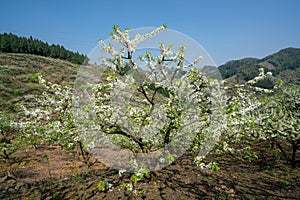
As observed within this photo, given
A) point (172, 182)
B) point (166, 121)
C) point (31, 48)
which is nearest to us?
point (166, 121)

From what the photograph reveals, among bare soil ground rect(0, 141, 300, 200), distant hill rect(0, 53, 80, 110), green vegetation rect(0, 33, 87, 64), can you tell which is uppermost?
green vegetation rect(0, 33, 87, 64)

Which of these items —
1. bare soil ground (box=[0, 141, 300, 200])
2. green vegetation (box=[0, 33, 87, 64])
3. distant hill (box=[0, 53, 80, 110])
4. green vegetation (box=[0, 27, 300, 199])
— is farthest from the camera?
green vegetation (box=[0, 33, 87, 64])

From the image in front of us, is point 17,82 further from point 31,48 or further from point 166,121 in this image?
point 31,48

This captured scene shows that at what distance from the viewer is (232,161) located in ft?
43.9

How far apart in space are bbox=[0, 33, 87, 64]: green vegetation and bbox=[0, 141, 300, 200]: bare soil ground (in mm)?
72620

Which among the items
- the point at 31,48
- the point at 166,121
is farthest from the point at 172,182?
the point at 31,48

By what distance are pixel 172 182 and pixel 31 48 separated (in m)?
107

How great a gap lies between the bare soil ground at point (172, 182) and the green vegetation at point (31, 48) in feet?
238

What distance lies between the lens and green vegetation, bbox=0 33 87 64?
85.1 m

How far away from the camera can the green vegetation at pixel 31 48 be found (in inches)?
3349

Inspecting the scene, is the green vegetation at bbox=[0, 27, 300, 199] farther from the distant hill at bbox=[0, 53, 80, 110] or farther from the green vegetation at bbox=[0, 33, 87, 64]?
the green vegetation at bbox=[0, 33, 87, 64]

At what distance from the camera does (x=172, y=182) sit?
8883 mm

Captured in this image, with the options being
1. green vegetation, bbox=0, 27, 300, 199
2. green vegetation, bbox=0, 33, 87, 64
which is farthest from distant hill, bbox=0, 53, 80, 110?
green vegetation, bbox=0, 27, 300, 199

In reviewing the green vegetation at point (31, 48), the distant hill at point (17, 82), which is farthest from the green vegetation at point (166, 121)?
the green vegetation at point (31, 48)
